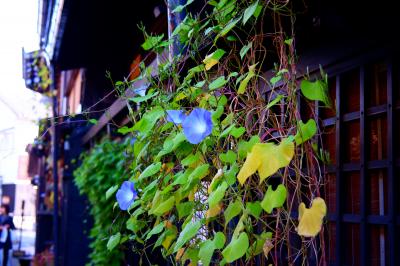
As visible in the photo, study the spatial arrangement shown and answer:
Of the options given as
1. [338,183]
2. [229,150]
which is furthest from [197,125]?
[338,183]

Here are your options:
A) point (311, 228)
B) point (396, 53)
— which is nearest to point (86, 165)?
point (396, 53)

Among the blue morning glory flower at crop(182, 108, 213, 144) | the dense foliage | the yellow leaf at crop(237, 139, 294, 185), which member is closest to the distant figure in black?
the dense foliage

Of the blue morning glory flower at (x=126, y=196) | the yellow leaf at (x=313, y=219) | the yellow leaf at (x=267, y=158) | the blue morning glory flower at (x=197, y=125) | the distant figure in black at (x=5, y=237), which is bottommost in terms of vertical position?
the distant figure in black at (x=5, y=237)

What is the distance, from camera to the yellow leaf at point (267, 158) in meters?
1.67

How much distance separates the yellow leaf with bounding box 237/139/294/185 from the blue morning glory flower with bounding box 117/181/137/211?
100cm

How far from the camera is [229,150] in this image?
2.10 m

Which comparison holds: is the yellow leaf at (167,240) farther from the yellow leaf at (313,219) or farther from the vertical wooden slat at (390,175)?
the yellow leaf at (313,219)

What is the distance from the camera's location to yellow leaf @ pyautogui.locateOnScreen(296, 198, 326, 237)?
1.63m

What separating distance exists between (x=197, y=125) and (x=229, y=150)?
0.21 metres

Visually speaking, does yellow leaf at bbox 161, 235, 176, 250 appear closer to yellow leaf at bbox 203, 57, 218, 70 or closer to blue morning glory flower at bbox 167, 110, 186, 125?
blue morning glory flower at bbox 167, 110, 186, 125

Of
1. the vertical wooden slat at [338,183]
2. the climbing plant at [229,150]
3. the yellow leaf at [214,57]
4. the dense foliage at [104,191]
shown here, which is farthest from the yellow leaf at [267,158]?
the dense foliage at [104,191]

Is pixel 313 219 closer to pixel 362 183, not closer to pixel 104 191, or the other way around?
pixel 362 183

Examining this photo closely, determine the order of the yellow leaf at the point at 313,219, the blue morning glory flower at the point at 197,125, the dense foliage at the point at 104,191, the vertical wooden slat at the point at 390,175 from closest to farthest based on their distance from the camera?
1. the yellow leaf at the point at 313,219
2. the blue morning glory flower at the point at 197,125
3. the vertical wooden slat at the point at 390,175
4. the dense foliage at the point at 104,191

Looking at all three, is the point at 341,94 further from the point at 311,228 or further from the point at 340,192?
the point at 311,228
